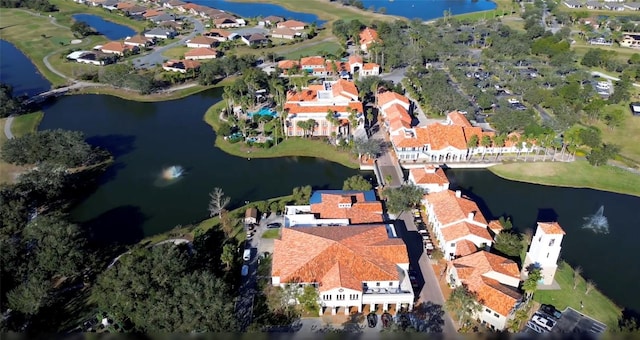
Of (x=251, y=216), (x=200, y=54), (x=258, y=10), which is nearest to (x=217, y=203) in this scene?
(x=251, y=216)

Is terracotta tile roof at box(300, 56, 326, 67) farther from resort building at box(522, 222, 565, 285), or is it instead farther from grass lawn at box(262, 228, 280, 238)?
resort building at box(522, 222, 565, 285)

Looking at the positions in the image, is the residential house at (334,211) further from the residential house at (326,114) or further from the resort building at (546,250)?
the residential house at (326,114)

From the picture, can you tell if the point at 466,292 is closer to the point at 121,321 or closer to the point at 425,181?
the point at 425,181

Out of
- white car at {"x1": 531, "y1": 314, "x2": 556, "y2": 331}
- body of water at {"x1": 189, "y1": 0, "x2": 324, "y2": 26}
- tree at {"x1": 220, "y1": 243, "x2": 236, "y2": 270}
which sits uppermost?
body of water at {"x1": 189, "y1": 0, "x2": 324, "y2": 26}

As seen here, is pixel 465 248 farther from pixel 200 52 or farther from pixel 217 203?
pixel 200 52

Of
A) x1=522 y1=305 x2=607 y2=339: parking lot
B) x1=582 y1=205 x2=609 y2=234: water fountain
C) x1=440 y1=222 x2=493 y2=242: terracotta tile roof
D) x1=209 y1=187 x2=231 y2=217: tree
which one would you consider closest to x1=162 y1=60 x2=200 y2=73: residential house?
x1=209 y1=187 x2=231 y2=217: tree

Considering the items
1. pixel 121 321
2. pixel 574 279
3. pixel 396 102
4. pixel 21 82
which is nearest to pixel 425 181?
pixel 574 279
